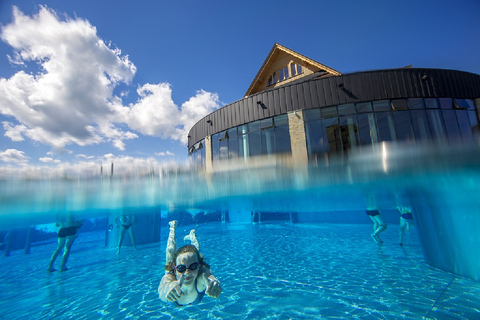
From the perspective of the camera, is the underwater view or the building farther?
the building

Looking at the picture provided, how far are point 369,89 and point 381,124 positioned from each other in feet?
8.06

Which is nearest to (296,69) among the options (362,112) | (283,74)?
(283,74)

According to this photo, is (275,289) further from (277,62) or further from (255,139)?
(277,62)

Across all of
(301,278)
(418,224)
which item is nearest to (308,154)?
(418,224)

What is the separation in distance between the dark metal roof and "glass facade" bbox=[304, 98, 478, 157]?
1.63 ft

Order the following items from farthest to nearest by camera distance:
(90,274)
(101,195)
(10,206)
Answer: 1. (101,195)
2. (90,274)
3. (10,206)

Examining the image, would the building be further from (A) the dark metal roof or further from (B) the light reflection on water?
(B) the light reflection on water

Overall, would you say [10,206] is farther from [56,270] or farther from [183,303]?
[183,303]

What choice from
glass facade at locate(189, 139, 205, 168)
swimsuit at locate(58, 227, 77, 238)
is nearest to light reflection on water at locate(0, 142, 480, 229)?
swimsuit at locate(58, 227, 77, 238)

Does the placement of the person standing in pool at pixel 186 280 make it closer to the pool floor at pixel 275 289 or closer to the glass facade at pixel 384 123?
the pool floor at pixel 275 289

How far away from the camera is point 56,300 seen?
26.3 ft

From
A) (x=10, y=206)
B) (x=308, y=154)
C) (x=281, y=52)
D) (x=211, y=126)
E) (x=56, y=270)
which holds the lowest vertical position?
(x=56, y=270)

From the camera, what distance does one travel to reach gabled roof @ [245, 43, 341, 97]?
19.4 metres

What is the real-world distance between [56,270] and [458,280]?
19660mm
